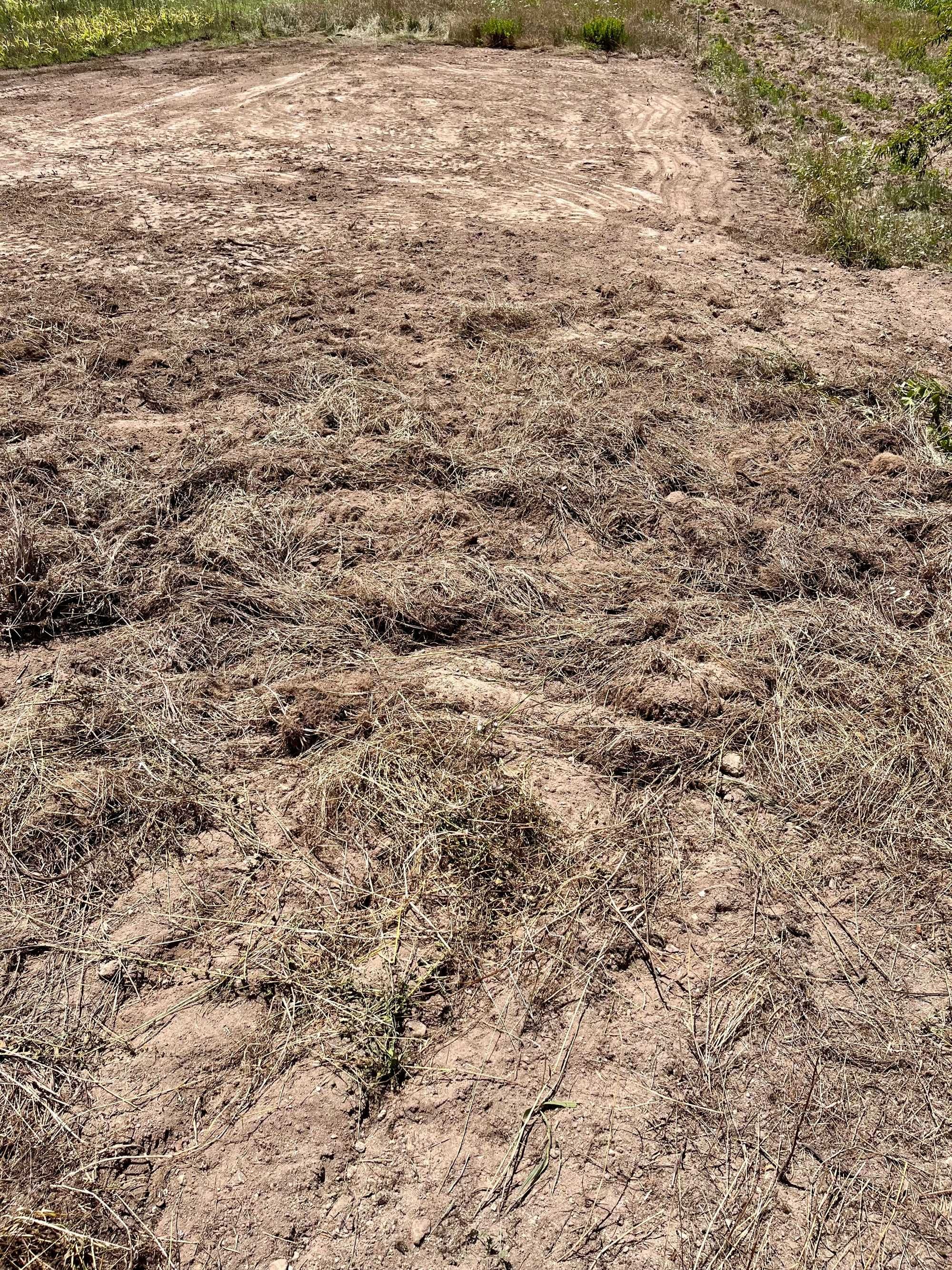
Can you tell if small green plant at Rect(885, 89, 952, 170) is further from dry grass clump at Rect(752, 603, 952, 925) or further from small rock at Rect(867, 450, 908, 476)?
dry grass clump at Rect(752, 603, 952, 925)

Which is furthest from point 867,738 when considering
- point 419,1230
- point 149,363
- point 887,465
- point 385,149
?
point 385,149

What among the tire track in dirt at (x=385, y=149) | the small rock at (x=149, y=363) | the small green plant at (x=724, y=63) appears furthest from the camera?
the small green plant at (x=724, y=63)

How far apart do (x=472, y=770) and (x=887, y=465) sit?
117 inches

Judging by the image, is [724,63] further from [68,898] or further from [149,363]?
[68,898]

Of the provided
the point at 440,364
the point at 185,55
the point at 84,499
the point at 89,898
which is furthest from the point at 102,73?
the point at 89,898

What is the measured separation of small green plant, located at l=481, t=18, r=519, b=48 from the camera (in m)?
12.2

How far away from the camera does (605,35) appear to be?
40.0 ft

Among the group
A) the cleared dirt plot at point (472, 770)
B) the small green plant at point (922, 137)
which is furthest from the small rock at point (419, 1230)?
the small green plant at point (922, 137)

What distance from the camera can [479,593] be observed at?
344cm

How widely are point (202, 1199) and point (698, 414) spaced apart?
4247mm

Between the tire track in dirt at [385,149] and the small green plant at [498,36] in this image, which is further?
the small green plant at [498,36]

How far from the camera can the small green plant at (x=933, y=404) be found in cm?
435

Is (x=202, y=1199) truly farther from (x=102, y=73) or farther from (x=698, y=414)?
(x=102, y=73)

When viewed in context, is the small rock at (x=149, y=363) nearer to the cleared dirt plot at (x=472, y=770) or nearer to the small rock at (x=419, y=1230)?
the cleared dirt plot at (x=472, y=770)
